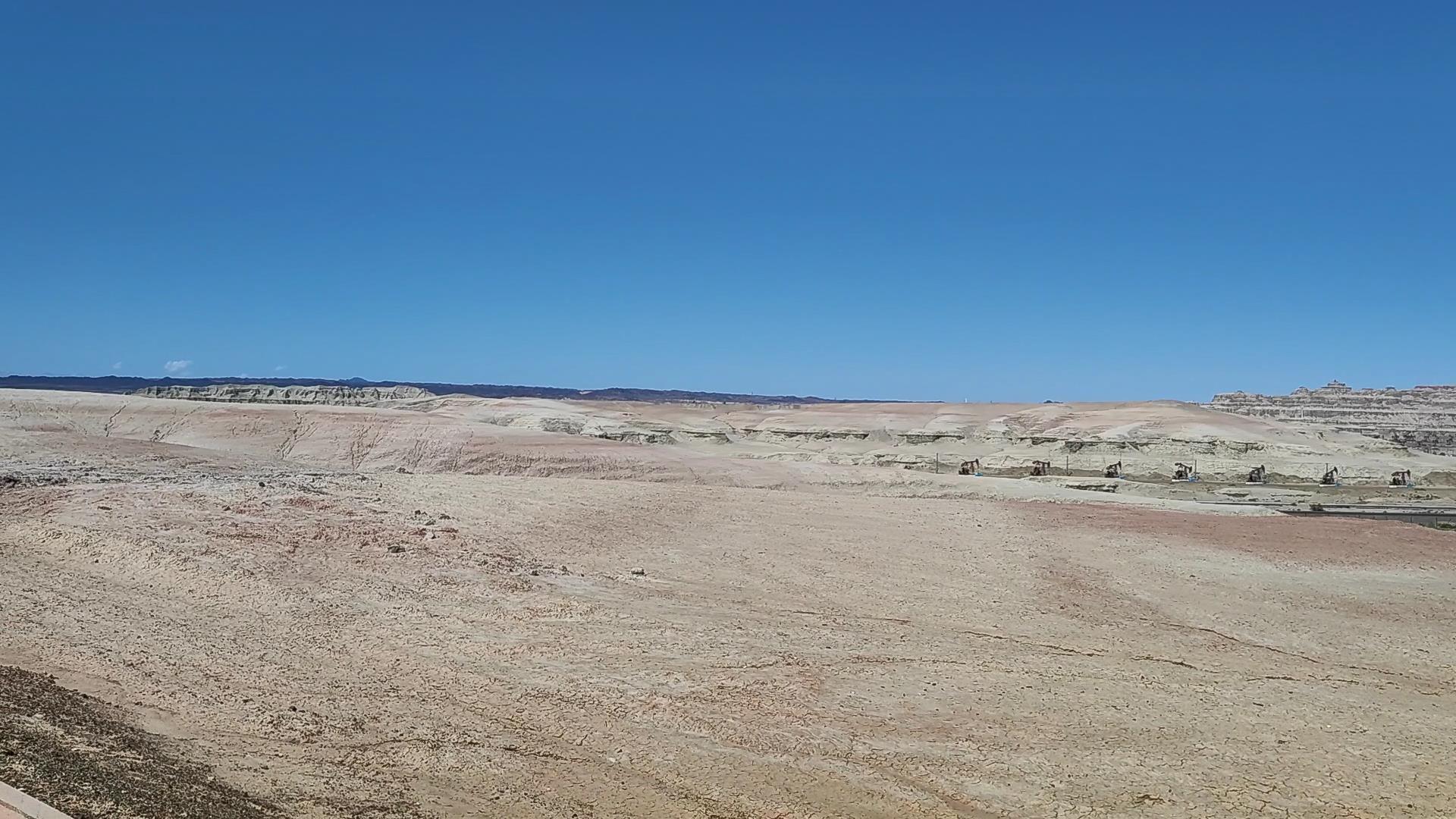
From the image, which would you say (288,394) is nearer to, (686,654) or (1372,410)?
(686,654)

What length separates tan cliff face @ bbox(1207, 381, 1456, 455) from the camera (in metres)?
81.5

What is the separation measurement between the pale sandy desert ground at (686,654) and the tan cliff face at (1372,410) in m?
66.0

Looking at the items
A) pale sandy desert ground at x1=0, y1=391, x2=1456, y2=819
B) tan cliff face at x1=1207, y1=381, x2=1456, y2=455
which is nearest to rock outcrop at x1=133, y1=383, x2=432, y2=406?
pale sandy desert ground at x1=0, y1=391, x2=1456, y2=819

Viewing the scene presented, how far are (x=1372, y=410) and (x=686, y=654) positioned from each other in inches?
3980

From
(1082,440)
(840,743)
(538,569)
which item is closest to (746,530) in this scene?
(538,569)

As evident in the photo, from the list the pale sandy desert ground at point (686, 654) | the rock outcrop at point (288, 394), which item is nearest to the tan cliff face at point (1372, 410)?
the pale sandy desert ground at point (686, 654)

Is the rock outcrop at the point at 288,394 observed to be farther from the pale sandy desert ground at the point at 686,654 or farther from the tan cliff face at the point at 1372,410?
the tan cliff face at the point at 1372,410

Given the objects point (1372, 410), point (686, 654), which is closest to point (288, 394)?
point (686, 654)

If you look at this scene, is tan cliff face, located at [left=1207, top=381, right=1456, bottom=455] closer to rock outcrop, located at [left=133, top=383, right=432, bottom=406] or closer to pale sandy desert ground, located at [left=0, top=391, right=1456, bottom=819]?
pale sandy desert ground, located at [left=0, top=391, right=1456, bottom=819]

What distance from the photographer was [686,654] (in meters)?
12.9

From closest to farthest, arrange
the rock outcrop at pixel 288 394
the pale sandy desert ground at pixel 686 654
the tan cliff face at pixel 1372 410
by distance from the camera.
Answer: the pale sandy desert ground at pixel 686 654 → the tan cliff face at pixel 1372 410 → the rock outcrop at pixel 288 394

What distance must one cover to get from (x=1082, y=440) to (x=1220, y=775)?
53816 mm

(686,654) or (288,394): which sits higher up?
(288,394)

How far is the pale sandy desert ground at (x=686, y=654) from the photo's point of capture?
8.92 meters
